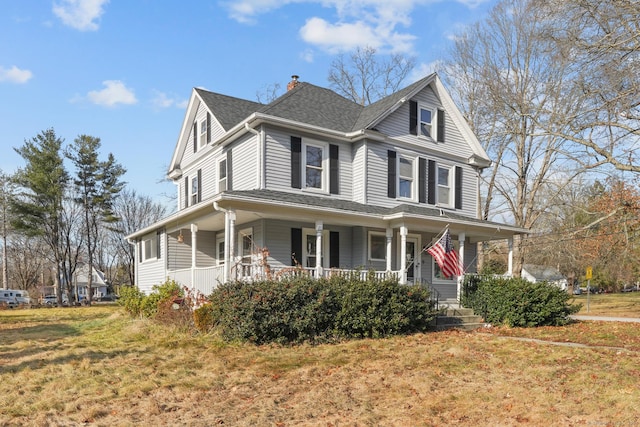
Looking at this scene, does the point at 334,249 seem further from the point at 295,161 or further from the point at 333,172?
the point at 295,161

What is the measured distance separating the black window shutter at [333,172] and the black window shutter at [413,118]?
3252mm

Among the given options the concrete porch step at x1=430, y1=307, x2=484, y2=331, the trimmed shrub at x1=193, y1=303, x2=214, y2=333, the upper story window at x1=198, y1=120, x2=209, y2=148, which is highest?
the upper story window at x1=198, y1=120, x2=209, y2=148

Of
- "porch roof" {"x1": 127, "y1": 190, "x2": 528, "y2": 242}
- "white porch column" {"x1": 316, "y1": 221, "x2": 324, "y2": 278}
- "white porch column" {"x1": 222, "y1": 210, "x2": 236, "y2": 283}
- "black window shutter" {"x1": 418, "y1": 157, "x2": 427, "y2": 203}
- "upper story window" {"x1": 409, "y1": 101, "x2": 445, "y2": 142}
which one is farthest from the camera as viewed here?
"upper story window" {"x1": 409, "y1": 101, "x2": 445, "y2": 142}

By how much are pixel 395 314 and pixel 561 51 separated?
8.83m

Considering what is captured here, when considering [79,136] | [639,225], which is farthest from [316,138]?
[79,136]

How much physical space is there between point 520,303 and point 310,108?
9.35 m

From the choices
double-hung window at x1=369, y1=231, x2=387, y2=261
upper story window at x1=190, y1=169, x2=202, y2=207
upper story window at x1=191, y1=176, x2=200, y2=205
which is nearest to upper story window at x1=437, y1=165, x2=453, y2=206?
double-hung window at x1=369, y1=231, x2=387, y2=261

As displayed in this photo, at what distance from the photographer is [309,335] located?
10.8 m

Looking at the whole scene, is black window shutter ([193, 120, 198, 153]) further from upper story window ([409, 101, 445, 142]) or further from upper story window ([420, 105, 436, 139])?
upper story window ([420, 105, 436, 139])

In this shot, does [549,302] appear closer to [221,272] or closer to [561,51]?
[561,51]

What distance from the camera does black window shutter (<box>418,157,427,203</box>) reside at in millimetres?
17266

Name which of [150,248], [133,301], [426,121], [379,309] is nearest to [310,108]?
[426,121]

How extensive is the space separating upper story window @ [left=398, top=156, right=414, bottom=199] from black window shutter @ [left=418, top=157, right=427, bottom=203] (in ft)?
0.99

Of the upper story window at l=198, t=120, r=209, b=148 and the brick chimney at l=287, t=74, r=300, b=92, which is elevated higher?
the brick chimney at l=287, t=74, r=300, b=92
